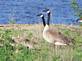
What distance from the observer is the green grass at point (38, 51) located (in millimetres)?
9906

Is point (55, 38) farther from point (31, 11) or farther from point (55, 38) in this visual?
point (31, 11)

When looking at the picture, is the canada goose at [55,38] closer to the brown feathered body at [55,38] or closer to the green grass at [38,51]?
the brown feathered body at [55,38]

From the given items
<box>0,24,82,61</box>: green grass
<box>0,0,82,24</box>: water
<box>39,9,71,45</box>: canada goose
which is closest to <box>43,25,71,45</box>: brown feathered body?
<box>39,9,71,45</box>: canada goose

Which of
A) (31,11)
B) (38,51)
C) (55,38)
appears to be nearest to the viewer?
(38,51)

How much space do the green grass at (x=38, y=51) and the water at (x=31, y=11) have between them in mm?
6059

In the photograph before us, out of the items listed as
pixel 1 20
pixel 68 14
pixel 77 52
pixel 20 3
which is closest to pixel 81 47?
pixel 77 52

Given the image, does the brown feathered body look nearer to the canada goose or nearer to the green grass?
the canada goose

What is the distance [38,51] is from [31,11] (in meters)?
11.3

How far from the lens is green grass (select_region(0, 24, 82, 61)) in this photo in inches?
390

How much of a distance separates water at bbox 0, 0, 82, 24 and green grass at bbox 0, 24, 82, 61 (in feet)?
19.9

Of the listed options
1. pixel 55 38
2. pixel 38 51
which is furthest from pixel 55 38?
pixel 38 51

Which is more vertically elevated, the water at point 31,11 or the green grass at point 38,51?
the green grass at point 38,51

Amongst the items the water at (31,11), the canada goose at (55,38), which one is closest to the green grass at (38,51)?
the canada goose at (55,38)

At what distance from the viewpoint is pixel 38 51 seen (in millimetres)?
10719
